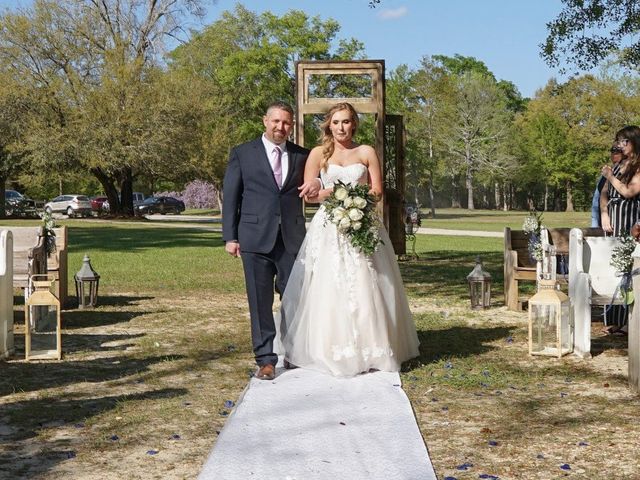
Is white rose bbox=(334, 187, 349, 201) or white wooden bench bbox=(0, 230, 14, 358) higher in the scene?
white rose bbox=(334, 187, 349, 201)

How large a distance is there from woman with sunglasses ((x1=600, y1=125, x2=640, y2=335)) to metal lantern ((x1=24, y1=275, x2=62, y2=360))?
234 inches

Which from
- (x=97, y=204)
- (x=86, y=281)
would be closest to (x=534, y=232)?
(x=86, y=281)

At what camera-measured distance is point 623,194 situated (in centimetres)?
983

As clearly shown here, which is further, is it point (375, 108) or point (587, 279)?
point (375, 108)

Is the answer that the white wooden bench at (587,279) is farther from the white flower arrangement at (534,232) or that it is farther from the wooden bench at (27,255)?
the wooden bench at (27,255)

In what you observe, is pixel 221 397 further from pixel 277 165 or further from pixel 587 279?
pixel 587 279

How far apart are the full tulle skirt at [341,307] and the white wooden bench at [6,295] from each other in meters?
2.71

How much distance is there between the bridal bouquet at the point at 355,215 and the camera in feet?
24.4

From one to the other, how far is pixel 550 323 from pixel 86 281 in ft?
21.2

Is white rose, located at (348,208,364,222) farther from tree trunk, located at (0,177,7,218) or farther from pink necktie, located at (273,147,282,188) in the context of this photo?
tree trunk, located at (0,177,7,218)

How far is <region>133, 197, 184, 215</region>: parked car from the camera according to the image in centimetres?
6475

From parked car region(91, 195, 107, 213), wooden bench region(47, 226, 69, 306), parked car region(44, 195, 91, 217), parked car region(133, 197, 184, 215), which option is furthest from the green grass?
wooden bench region(47, 226, 69, 306)

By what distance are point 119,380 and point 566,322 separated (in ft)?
14.0

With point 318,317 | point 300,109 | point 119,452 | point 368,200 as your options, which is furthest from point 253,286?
point 300,109
